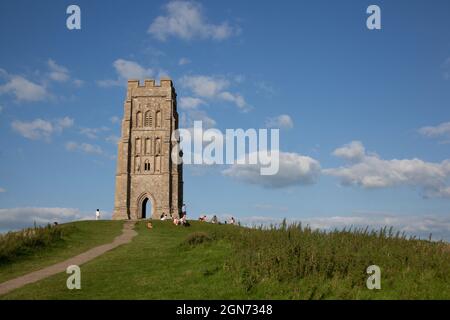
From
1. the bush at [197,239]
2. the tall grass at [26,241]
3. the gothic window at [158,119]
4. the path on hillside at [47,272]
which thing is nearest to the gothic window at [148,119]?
the gothic window at [158,119]

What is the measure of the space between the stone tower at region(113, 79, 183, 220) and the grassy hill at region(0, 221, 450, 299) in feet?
134

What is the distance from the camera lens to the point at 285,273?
11.3m

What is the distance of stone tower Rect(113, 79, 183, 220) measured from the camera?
56844 mm

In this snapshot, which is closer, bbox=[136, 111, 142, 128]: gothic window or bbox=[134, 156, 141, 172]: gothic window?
bbox=[134, 156, 141, 172]: gothic window

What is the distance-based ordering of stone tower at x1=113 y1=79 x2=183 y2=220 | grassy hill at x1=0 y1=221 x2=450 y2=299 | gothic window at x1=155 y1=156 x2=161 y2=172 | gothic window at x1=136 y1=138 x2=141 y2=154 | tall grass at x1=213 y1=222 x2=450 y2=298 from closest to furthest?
grassy hill at x1=0 y1=221 x2=450 y2=299, tall grass at x1=213 y1=222 x2=450 y2=298, stone tower at x1=113 y1=79 x2=183 y2=220, gothic window at x1=155 y1=156 x2=161 y2=172, gothic window at x1=136 y1=138 x2=141 y2=154

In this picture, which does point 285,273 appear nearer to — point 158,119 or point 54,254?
point 54,254

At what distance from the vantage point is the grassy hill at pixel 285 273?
10.4 metres

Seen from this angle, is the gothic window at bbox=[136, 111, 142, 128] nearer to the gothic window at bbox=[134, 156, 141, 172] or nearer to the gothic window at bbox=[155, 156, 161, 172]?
the gothic window at bbox=[134, 156, 141, 172]

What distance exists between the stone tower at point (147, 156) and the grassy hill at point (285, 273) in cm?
4085

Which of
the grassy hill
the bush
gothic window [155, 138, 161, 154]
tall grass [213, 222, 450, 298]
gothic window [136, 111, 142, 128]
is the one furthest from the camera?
gothic window [136, 111, 142, 128]

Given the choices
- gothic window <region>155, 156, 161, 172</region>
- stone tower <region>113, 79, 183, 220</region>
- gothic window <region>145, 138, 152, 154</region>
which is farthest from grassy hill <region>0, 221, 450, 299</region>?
gothic window <region>145, 138, 152, 154</region>

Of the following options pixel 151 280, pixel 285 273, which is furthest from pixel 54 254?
pixel 285 273

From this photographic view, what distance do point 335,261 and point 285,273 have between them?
1.39 meters
